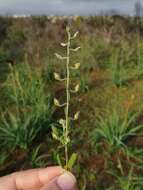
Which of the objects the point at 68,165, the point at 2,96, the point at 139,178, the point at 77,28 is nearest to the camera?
the point at 68,165

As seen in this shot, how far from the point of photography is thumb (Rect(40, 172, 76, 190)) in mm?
1976

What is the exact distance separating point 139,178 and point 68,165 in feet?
10.8

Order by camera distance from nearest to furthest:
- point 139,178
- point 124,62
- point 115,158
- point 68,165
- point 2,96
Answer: point 68,165 < point 139,178 < point 115,158 < point 2,96 < point 124,62

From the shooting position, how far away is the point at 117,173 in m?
5.22

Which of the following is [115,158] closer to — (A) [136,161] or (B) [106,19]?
(A) [136,161]

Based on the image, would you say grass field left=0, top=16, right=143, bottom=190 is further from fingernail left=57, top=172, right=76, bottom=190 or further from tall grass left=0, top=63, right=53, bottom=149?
fingernail left=57, top=172, right=76, bottom=190

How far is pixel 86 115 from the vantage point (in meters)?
6.37

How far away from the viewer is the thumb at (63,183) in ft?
6.48

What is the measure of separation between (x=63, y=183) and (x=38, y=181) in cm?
44

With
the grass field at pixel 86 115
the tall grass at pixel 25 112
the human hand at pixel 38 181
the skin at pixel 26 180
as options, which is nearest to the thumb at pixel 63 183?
the human hand at pixel 38 181

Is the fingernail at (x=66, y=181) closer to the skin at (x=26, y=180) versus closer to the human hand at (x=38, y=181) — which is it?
the human hand at (x=38, y=181)

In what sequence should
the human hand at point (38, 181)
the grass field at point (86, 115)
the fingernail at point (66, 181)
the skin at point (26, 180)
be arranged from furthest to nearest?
the grass field at point (86, 115), the skin at point (26, 180), the human hand at point (38, 181), the fingernail at point (66, 181)

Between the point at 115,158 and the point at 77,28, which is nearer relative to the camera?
the point at 115,158

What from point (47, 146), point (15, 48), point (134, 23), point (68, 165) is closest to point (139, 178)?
point (47, 146)
